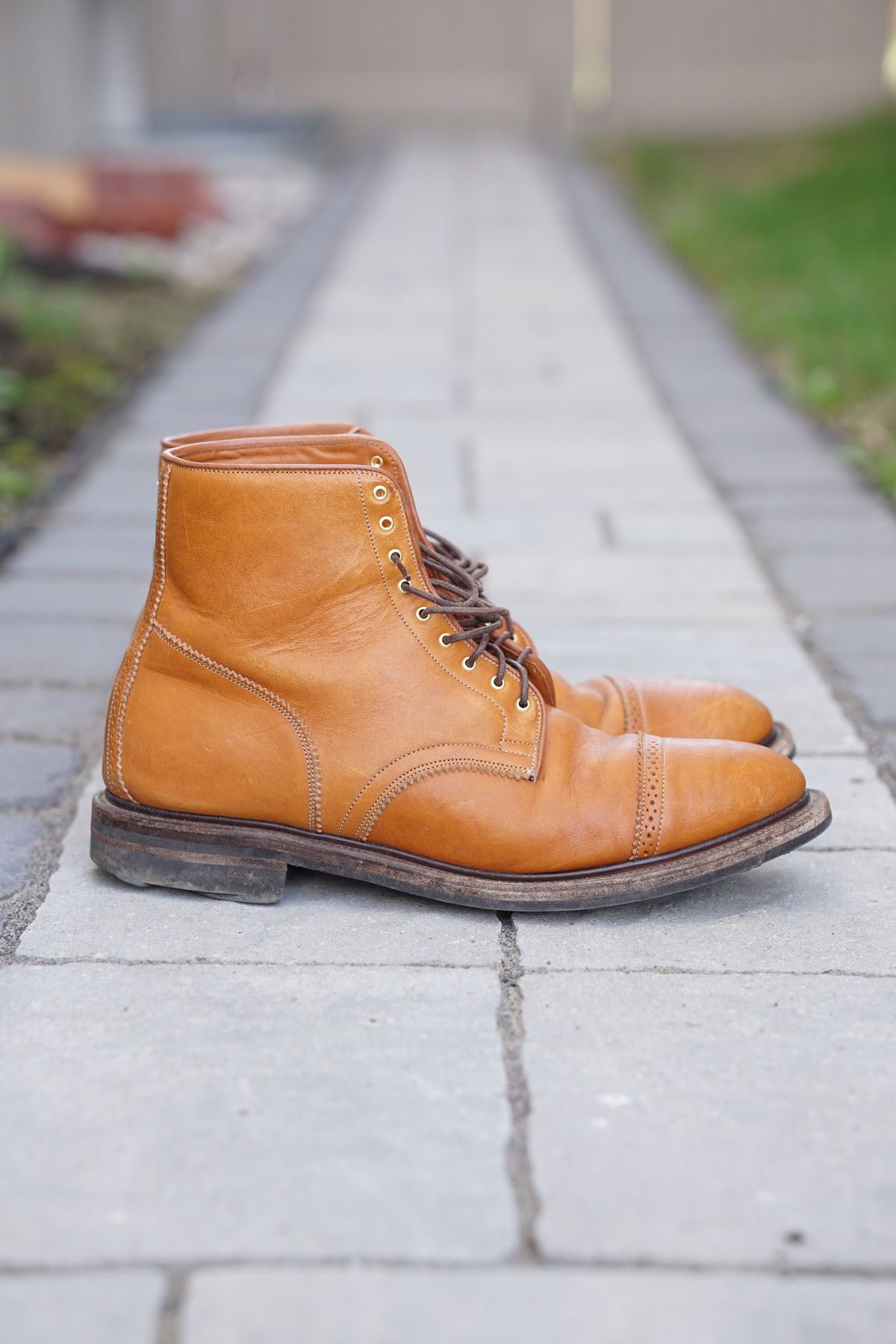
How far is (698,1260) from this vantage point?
101cm

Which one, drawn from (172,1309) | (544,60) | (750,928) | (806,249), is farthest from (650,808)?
(544,60)

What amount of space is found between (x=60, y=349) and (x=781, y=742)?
10.6ft

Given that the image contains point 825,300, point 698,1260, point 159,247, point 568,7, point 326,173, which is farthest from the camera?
point 568,7

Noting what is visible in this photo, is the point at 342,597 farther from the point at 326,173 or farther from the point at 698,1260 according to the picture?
the point at 326,173

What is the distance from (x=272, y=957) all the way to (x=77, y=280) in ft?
15.2

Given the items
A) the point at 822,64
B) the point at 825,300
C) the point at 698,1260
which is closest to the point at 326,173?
the point at 825,300

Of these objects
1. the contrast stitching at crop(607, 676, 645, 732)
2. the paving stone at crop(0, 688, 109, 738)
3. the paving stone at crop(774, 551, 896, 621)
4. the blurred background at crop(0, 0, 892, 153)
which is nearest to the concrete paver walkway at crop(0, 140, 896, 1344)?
the contrast stitching at crop(607, 676, 645, 732)

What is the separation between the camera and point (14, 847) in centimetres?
166

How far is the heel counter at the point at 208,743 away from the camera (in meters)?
1.50

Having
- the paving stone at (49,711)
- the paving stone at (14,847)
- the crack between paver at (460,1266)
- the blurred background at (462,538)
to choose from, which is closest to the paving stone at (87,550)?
the blurred background at (462,538)

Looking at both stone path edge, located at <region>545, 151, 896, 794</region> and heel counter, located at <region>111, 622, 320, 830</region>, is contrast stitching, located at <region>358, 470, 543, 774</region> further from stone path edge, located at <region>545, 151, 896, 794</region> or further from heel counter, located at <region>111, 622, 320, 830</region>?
stone path edge, located at <region>545, 151, 896, 794</region>

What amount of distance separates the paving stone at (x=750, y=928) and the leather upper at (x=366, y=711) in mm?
73

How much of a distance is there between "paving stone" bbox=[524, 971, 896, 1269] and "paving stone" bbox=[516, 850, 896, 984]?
0.03 meters

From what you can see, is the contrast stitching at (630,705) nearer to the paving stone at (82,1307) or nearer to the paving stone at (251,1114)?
the paving stone at (251,1114)
